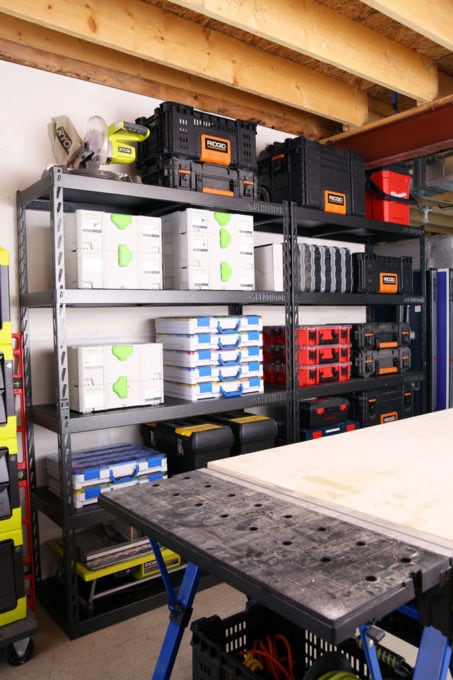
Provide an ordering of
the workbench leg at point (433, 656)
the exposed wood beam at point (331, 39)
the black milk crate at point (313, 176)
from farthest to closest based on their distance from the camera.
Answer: the black milk crate at point (313, 176) < the exposed wood beam at point (331, 39) < the workbench leg at point (433, 656)

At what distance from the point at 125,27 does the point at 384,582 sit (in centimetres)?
285

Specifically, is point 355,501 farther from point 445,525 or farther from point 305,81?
point 305,81

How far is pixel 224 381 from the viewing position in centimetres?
299

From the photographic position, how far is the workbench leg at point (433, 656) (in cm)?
97

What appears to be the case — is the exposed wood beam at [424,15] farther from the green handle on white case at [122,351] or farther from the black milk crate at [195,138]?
the green handle on white case at [122,351]

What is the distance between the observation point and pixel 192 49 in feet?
9.85

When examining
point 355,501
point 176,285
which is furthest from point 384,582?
point 176,285

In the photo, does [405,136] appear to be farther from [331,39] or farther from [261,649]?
[261,649]

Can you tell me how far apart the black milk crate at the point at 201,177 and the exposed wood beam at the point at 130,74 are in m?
0.61

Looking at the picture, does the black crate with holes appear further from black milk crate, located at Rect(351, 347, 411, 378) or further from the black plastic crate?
black milk crate, located at Rect(351, 347, 411, 378)

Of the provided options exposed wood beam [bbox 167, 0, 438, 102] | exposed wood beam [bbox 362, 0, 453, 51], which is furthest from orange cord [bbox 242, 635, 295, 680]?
exposed wood beam [bbox 362, 0, 453, 51]

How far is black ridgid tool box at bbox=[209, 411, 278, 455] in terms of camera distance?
295 centimetres

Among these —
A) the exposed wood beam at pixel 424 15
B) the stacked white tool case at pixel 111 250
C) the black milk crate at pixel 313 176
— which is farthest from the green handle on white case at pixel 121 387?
the exposed wood beam at pixel 424 15

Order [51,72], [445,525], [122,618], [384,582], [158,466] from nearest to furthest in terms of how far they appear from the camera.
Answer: [384,582] → [445,525] → [122,618] → [158,466] → [51,72]
